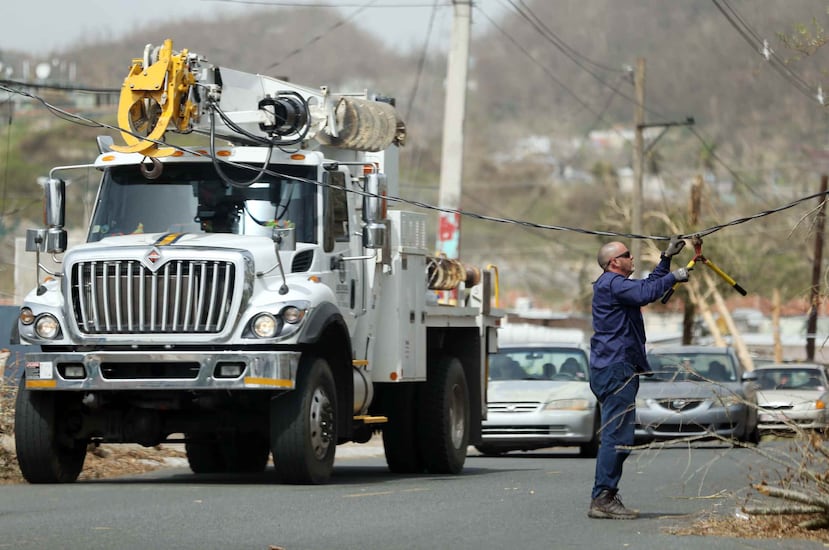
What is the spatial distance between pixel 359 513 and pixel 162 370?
280 centimetres

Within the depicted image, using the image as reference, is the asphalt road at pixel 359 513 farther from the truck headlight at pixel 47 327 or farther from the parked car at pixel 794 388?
the parked car at pixel 794 388

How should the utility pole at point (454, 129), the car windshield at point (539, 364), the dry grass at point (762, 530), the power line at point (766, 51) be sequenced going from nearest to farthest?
the dry grass at point (762, 530)
the power line at point (766, 51)
the car windshield at point (539, 364)
the utility pole at point (454, 129)

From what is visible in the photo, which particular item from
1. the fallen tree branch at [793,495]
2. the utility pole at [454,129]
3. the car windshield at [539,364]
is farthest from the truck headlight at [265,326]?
the utility pole at [454,129]

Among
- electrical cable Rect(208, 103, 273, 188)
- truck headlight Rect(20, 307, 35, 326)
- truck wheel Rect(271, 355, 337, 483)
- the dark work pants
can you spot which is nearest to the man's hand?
the dark work pants

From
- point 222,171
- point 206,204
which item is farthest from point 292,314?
point 222,171

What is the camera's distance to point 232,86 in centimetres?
1538

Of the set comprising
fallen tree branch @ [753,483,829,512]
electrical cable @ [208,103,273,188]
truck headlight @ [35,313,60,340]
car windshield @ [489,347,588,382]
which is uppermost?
electrical cable @ [208,103,273,188]

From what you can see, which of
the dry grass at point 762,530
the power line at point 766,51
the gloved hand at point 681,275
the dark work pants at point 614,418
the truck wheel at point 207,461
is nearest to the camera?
the dry grass at point 762,530

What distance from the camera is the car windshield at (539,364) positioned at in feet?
74.8

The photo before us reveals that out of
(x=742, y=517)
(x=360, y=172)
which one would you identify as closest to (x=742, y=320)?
(x=360, y=172)

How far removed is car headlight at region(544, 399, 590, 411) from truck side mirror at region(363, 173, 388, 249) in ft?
24.5

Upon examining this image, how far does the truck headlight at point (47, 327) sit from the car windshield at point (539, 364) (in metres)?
9.85

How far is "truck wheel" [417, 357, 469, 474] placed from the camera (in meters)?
16.5

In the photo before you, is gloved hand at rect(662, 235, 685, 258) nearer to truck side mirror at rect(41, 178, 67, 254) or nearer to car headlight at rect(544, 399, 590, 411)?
truck side mirror at rect(41, 178, 67, 254)
